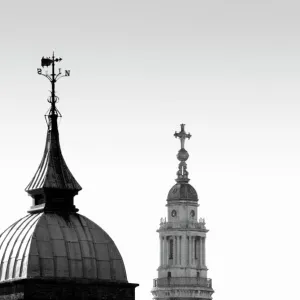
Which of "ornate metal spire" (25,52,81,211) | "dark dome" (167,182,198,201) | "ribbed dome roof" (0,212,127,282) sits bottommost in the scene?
"ribbed dome roof" (0,212,127,282)

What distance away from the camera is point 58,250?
51.1 metres

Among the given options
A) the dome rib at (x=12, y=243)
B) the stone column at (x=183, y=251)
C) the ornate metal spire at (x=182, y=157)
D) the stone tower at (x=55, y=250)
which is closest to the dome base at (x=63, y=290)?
the stone tower at (x=55, y=250)

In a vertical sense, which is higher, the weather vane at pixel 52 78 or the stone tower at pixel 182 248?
the stone tower at pixel 182 248

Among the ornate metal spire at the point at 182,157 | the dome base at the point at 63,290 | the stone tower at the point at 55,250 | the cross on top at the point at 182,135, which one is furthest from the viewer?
the ornate metal spire at the point at 182,157

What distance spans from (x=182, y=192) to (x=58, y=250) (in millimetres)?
136958

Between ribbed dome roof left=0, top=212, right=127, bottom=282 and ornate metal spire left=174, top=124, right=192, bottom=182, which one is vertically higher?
ornate metal spire left=174, top=124, right=192, bottom=182

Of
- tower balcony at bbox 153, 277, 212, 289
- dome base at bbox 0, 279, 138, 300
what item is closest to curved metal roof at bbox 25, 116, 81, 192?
dome base at bbox 0, 279, 138, 300

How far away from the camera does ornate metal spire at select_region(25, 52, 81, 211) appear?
174ft

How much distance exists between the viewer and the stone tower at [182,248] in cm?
18712

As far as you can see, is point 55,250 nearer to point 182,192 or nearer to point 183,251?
point 182,192

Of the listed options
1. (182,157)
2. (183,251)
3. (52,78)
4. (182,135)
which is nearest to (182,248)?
(183,251)

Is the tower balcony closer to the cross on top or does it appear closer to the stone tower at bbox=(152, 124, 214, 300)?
the stone tower at bbox=(152, 124, 214, 300)

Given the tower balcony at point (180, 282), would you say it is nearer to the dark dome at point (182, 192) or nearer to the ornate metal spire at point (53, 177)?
the dark dome at point (182, 192)

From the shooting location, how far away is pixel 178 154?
190 metres
